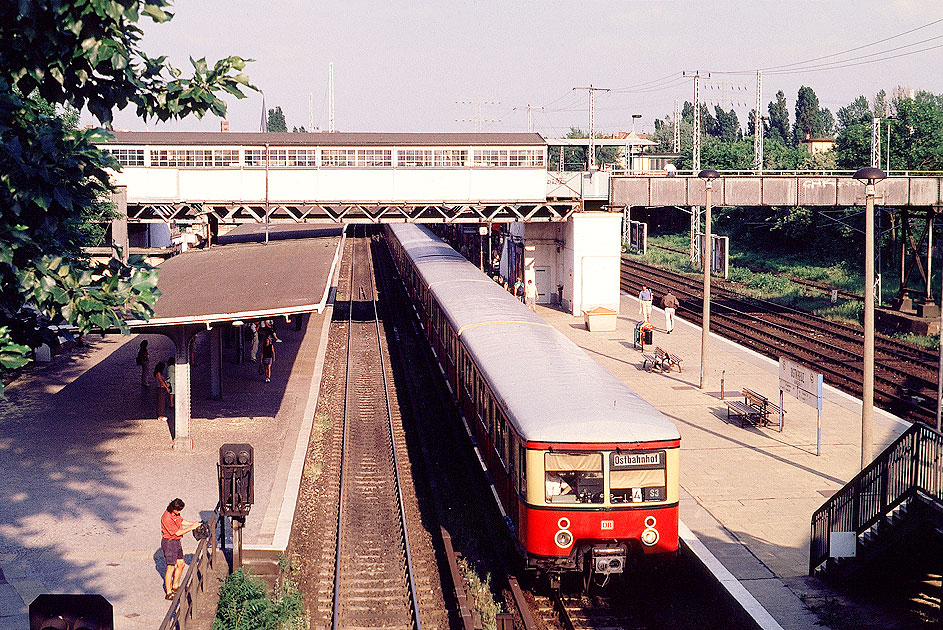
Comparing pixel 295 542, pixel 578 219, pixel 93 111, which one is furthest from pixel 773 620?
pixel 578 219

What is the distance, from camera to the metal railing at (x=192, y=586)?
9.22m

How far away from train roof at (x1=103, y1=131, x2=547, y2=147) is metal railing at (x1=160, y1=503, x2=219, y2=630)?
24.0 m

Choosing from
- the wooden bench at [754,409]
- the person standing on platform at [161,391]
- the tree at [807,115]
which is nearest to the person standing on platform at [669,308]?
the wooden bench at [754,409]

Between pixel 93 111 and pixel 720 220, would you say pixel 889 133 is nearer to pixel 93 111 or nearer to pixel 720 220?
pixel 720 220

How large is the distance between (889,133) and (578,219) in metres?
27.4

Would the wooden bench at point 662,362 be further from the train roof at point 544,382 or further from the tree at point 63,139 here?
the tree at point 63,139

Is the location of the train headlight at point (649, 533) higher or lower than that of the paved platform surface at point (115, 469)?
higher

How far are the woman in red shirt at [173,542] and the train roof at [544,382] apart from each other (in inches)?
165

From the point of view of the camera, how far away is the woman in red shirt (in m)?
11.4

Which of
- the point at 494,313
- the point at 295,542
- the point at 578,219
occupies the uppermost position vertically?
the point at 578,219

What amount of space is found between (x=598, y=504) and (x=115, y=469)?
9.98 metres

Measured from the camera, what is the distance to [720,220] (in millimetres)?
70188

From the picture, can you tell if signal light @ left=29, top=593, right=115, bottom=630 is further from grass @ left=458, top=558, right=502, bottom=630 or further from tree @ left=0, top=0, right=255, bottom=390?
grass @ left=458, top=558, right=502, bottom=630

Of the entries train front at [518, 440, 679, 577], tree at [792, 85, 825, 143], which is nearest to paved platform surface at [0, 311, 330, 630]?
train front at [518, 440, 679, 577]
